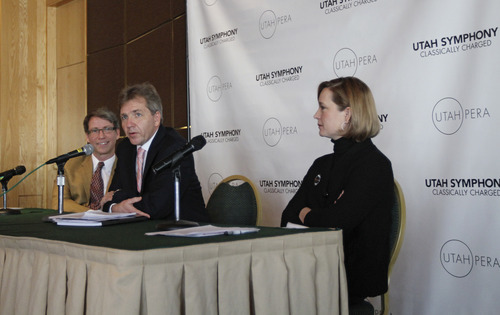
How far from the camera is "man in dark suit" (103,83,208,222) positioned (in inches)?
108

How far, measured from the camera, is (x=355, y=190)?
7.73 ft

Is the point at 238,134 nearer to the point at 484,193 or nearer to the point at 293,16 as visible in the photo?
the point at 293,16

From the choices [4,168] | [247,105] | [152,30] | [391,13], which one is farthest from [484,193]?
[4,168]

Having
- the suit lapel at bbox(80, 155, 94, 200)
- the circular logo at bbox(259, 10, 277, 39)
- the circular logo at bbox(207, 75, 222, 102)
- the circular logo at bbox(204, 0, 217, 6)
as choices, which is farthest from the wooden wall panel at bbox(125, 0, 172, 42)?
the suit lapel at bbox(80, 155, 94, 200)

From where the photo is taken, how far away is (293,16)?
13.0 ft

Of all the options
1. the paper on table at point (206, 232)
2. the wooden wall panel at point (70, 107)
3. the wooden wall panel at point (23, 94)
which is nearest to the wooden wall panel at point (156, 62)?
the wooden wall panel at point (70, 107)

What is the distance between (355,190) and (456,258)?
921mm

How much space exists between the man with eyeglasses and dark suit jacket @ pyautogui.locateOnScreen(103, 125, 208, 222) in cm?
57

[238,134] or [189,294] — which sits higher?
[238,134]

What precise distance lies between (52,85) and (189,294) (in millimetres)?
5963

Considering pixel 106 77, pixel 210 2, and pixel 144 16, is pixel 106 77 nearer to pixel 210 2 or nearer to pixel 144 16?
pixel 144 16

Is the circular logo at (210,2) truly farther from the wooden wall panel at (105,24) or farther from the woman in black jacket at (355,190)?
the woman in black jacket at (355,190)

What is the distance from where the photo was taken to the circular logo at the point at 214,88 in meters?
4.57

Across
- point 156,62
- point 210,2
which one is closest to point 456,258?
point 210,2
